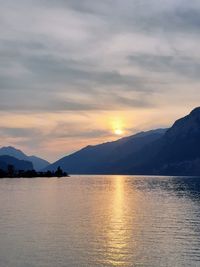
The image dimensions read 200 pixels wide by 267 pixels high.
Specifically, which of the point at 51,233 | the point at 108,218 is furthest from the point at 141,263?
the point at 108,218

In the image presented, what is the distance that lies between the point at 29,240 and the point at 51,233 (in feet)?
29.3

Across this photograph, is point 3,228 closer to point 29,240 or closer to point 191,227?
point 29,240

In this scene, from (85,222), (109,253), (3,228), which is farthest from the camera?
(85,222)

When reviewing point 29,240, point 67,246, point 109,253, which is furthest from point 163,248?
point 29,240

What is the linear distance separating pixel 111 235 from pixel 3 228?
22.4m

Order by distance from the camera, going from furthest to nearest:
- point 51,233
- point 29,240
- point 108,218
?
1. point 108,218
2. point 51,233
3. point 29,240

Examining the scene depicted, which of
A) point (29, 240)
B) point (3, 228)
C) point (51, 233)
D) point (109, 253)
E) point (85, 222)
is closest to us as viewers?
point (109, 253)

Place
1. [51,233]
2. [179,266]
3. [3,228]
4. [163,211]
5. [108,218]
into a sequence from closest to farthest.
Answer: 1. [179,266]
2. [51,233]
3. [3,228]
4. [108,218]
5. [163,211]

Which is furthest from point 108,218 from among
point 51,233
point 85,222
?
point 51,233

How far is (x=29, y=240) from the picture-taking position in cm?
8069

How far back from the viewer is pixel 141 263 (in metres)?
65.9

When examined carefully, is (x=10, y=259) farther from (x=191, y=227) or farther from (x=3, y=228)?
(x=191, y=227)

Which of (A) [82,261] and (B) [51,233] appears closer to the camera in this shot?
(A) [82,261]

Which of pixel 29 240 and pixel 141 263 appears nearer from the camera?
pixel 141 263
